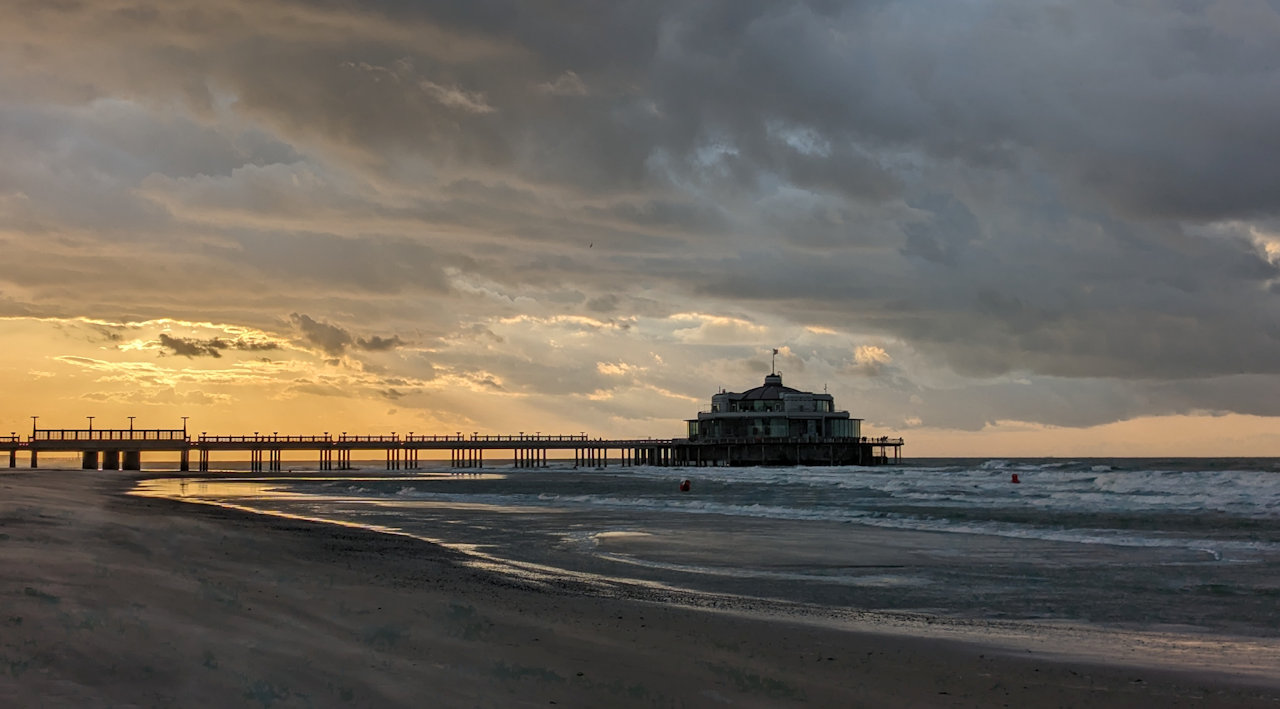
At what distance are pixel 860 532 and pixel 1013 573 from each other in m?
8.46

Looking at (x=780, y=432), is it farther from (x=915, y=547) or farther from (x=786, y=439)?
(x=915, y=547)

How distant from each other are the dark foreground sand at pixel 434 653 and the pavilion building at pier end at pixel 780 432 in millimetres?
97256

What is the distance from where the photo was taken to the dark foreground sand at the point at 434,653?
20.6ft

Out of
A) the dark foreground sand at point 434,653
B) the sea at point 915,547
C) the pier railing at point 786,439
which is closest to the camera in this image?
the dark foreground sand at point 434,653

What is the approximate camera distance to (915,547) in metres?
21.4

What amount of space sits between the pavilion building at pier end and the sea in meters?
64.3

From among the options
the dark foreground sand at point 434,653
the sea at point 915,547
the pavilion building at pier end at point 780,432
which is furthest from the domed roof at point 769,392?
the dark foreground sand at point 434,653

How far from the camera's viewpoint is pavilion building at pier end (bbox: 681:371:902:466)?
4257 inches

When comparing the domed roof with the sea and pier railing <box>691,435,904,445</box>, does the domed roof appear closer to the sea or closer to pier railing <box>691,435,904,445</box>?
pier railing <box>691,435,904,445</box>

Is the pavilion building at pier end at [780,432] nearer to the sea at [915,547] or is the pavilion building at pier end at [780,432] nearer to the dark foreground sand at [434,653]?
the sea at [915,547]

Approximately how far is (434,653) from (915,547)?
614 inches

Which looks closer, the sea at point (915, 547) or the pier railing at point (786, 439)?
the sea at point (915, 547)

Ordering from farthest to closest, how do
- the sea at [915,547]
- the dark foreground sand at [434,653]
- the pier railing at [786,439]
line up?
the pier railing at [786,439] → the sea at [915,547] → the dark foreground sand at [434,653]

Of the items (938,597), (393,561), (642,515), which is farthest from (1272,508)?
(393,561)
